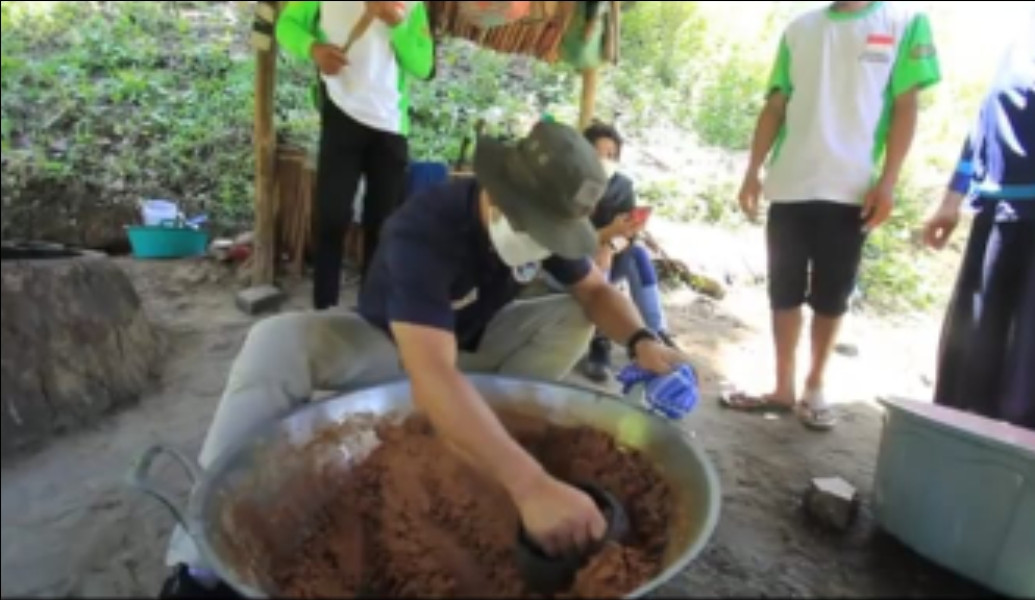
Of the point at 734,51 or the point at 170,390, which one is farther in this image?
the point at 734,51

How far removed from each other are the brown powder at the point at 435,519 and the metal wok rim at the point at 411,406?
81 mm

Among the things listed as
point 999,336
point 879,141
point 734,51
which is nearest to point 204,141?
point 879,141

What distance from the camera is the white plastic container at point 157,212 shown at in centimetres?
385

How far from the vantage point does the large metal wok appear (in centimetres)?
113

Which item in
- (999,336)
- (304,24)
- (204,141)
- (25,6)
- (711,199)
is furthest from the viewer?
(25,6)

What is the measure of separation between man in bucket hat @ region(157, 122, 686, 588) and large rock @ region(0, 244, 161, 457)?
0.49 meters

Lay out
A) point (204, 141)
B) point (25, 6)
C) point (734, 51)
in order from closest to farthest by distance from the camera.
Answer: point (204, 141) < point (25, 6) < point (734, 51)

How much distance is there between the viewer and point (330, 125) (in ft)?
9.36

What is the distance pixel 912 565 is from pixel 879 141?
4.21 feet

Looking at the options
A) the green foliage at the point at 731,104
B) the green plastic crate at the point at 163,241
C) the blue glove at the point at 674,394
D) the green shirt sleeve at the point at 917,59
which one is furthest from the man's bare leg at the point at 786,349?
the green foliage at the point at 731,104

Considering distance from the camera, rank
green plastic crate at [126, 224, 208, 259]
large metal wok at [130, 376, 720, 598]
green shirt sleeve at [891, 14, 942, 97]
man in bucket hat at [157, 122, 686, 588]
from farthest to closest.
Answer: green plastic crate at [126, 224, 208, 259], green shirt sleeve at [891, 14, 942, 97], man in bucket hat at [157, 122, 686, 588], large metal wok at [130, 376, 720, 598]

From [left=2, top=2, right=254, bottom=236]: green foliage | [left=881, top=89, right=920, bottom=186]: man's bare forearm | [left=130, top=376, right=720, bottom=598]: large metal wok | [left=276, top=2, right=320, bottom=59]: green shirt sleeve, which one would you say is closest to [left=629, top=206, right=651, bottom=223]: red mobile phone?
[left=881, top=89, right=920, bottom=186]: man's bare forearm

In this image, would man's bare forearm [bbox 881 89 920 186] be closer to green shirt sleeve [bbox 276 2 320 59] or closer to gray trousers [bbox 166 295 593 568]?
gray trousers [bbox 166 295 593 568]

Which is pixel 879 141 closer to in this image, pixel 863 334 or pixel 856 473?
pixel 856 473
